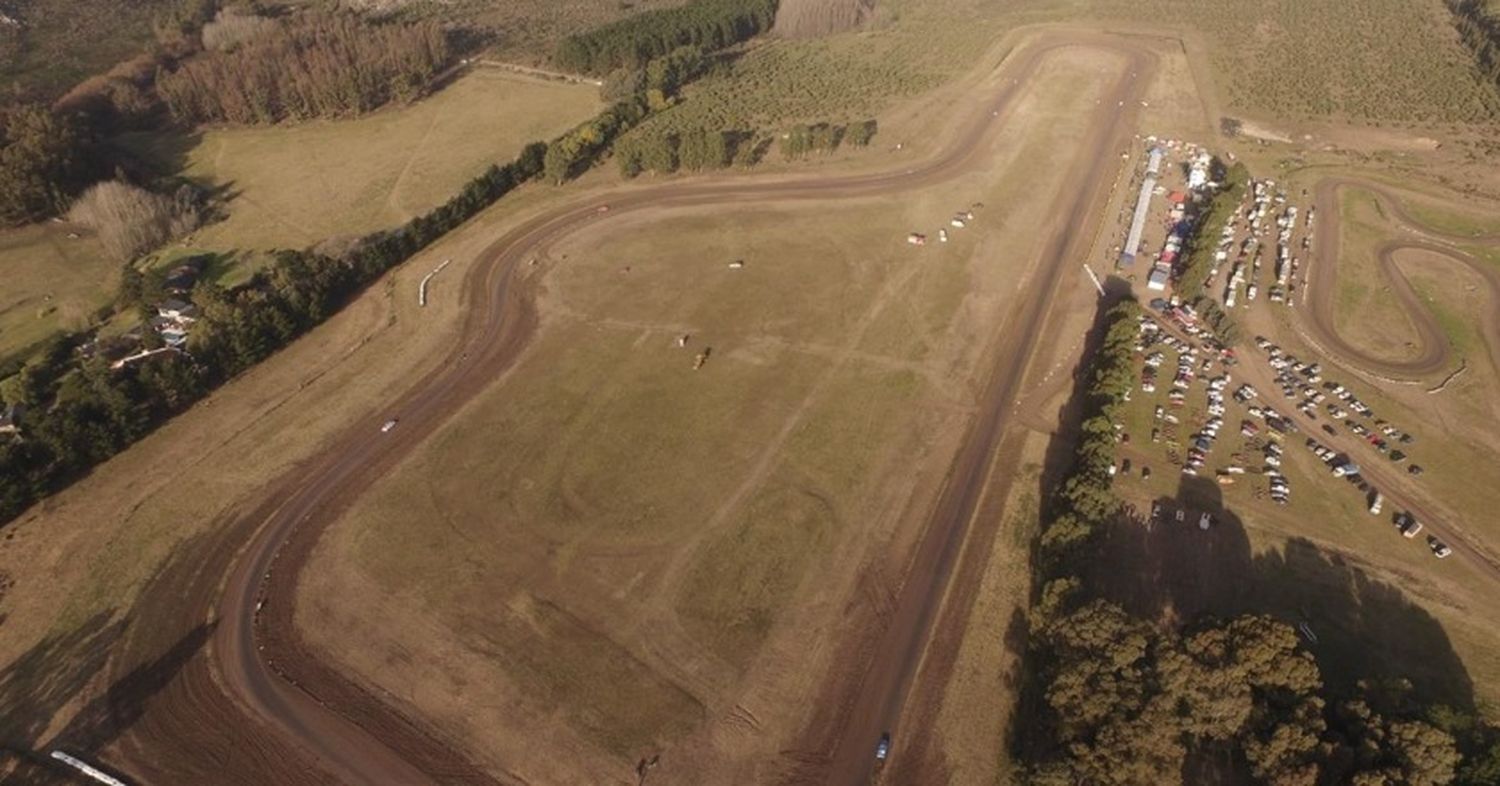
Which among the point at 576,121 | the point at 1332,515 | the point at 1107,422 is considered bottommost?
the point at 1332,515

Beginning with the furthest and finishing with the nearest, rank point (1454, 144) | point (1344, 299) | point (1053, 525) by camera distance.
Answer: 1. point (1454, 144)
2. point (1344, 299)
3. point (1053, 525)

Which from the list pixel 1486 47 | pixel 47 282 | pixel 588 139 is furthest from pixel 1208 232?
pixel 47 282

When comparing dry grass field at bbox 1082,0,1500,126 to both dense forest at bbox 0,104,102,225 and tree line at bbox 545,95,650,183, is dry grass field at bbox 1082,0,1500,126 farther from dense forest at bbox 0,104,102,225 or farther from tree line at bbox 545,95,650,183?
dense forest at bbox 0,104,102,225

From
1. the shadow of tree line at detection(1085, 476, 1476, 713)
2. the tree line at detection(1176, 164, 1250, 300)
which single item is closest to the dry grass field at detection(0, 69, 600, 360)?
the tree line at detection(1176, 164, 1250, 300)

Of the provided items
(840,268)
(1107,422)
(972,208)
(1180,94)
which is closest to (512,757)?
(1107,422)

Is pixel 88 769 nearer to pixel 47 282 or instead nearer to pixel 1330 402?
pixel 47 282

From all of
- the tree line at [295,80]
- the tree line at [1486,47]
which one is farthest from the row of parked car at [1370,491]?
the tree line at [295,80]

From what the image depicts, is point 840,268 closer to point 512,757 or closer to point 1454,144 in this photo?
point 512,757

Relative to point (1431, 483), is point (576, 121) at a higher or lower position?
higher
